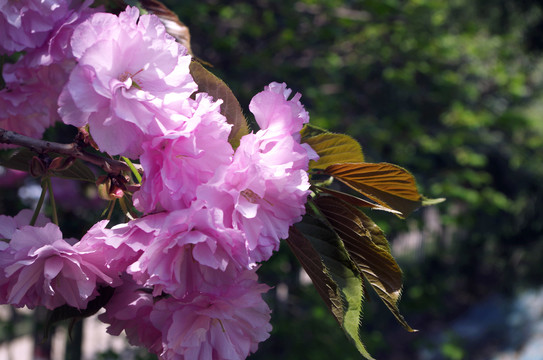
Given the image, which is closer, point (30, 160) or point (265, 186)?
point (265, 186)

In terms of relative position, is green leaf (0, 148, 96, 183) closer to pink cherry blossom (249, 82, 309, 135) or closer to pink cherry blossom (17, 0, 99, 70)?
pink cherry blossom (17, 0, 99, 70)

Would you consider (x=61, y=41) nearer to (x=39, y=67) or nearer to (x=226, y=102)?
(x=39, y=67)

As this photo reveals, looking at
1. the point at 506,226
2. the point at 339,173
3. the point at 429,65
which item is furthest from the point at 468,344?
the point at 339,173

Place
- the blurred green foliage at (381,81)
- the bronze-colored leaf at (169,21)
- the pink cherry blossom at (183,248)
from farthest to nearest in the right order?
1. the blurred green foliage at (381,81)
2. the bronze-colored leaf at (169,21)
3. the pink cherry blossom at (183,248)

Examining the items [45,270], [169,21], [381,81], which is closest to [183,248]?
[45,270]

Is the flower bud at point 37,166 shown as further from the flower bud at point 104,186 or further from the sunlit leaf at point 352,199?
the sunlit leaf at point 352,199

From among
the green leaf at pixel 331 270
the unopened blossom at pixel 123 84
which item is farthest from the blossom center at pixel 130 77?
the green leaf at pixel 331 270

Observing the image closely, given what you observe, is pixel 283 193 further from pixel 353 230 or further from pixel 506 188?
pixel 506 188
